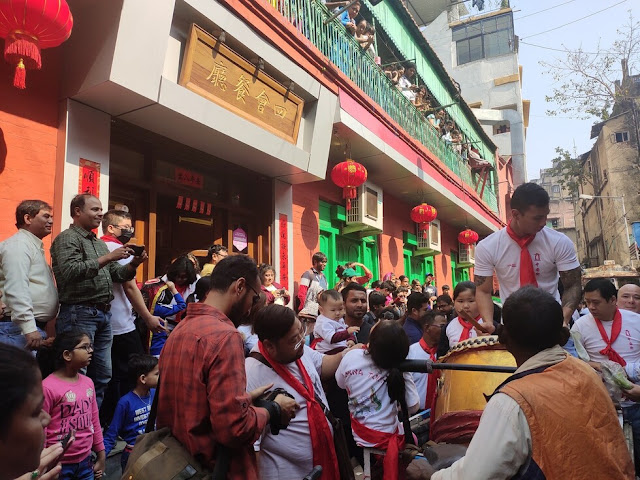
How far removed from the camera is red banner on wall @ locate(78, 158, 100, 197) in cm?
482

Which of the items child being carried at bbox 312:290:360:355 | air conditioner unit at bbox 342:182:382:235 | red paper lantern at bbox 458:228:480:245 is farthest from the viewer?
red paper lantern at bbox 458:228:480:245

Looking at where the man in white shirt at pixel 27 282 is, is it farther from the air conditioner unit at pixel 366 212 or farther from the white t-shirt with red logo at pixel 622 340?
the air conditioner unit at pixel 366 212

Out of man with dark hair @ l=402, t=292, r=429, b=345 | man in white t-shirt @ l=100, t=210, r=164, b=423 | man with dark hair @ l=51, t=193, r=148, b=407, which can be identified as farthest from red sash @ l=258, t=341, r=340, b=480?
man with dark hair @ l=402, t=292, r=429, b=345

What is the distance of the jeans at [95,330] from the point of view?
355 centimetres

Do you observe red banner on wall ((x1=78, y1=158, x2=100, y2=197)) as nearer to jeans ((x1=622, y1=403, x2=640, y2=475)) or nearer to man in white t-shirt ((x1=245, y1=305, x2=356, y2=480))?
man in white t-shirt ((x1=245, y1=305, x2=356, y2=480))

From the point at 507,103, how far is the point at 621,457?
31.9 meters

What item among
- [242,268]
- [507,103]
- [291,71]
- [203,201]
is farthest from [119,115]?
[507,103]

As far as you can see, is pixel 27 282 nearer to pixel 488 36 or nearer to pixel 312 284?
pixel 312 284

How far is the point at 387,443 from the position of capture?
284 cm

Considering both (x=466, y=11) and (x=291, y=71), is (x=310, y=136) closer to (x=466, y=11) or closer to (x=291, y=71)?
(x=291, y=71)

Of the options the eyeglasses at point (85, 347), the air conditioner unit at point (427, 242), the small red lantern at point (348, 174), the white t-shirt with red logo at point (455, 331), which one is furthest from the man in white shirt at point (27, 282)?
the air conditioner unit at point (427, 242)

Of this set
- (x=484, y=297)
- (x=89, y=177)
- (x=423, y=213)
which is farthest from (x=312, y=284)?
(x=423, y=213)

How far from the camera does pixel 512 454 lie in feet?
4.87

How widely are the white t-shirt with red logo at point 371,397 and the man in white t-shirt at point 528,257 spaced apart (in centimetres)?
117
